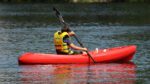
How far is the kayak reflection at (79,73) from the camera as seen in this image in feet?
75.5

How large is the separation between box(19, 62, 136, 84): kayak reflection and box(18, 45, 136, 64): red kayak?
21cm

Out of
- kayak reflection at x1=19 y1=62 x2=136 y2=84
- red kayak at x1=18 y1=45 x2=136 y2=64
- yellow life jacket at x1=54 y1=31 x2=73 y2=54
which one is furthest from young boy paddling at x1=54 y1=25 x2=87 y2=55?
kayak reflection at x1=19 y1=62 x2=136 y2=84

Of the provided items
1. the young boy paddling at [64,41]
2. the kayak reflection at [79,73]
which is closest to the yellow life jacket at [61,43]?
the young boy paddling at [64,41]

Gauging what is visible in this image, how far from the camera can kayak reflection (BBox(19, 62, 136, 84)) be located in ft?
75.5

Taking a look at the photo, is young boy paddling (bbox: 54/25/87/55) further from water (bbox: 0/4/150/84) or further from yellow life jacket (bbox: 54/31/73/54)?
water (bbox: 0/4/150/84)

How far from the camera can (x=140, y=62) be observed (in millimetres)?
27938

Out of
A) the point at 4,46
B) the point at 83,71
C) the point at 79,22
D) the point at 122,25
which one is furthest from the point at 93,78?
the point at 79,22

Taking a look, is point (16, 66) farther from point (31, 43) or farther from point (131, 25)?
point (131, 25)

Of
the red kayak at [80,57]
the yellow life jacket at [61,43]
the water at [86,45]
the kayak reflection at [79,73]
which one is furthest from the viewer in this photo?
the yellow life jacket at [61,43]

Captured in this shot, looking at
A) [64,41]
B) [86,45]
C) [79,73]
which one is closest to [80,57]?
[64,41]

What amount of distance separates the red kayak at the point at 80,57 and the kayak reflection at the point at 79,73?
210 millimetres

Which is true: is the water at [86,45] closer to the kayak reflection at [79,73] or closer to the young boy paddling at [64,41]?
the kayak reflection at [79,73]

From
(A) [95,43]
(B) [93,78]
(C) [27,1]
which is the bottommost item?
(C) [27,1]

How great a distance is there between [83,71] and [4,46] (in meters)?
9.99
